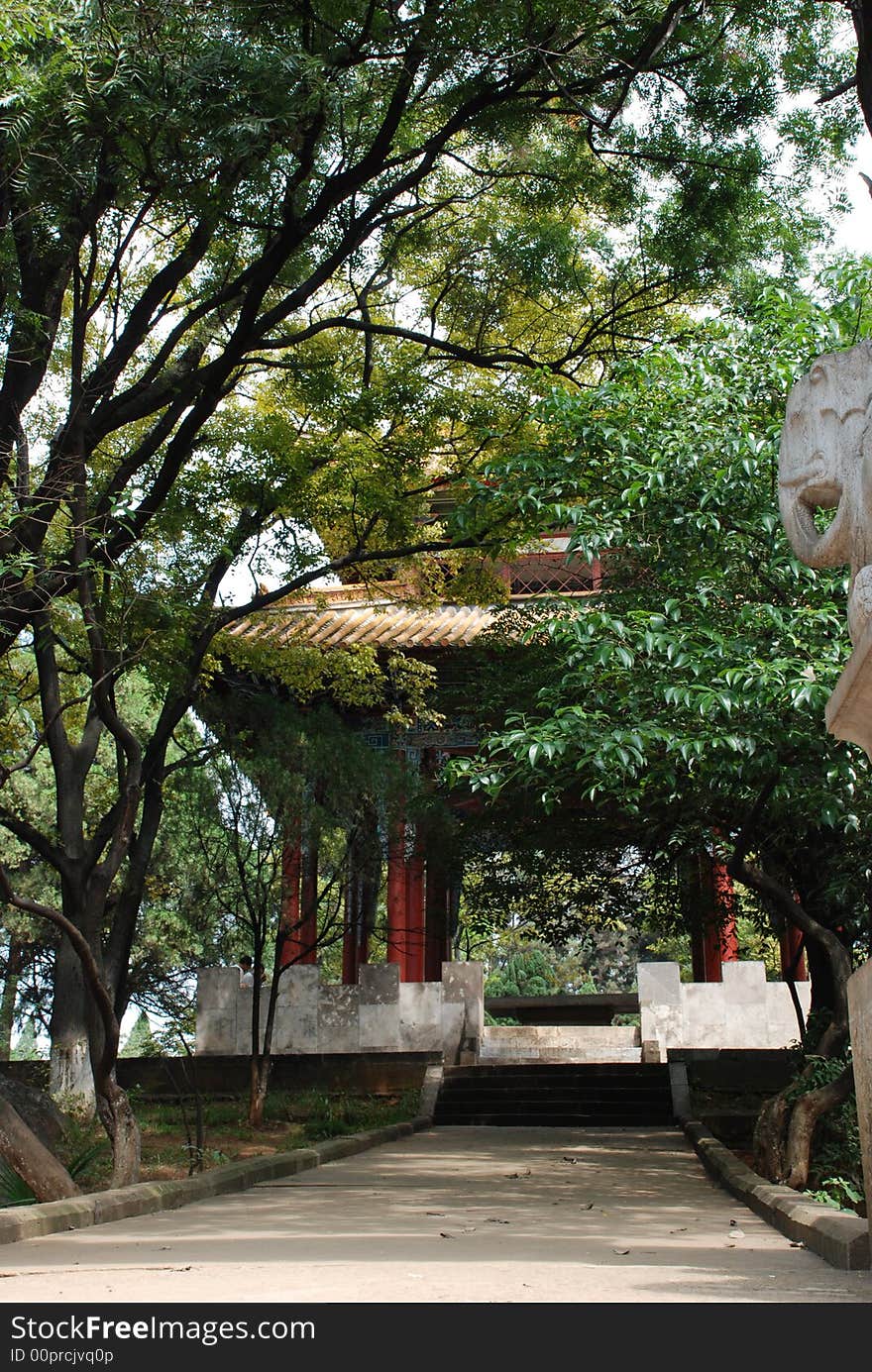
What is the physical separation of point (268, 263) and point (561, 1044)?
11535 mm

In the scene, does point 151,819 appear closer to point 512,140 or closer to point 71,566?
point 71,566

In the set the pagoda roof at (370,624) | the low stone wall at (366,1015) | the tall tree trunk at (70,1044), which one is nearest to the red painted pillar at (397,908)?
the low stone wall at (366,1015)

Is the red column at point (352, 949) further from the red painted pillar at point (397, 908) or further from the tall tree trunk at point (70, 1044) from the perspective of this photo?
the tall tree trunk at point (70, 1044)

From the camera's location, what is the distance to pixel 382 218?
30.0ft

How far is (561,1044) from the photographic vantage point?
16500 millimetres

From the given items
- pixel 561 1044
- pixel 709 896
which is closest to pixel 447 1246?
pixel 709 896

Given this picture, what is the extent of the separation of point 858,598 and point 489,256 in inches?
333

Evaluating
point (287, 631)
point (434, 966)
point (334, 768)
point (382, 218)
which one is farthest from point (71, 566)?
point (434, 966)

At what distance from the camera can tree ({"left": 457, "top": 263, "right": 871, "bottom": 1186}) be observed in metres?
6.27

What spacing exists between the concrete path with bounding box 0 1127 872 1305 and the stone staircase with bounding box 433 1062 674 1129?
401cm

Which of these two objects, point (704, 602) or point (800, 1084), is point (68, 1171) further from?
point (704, 602)

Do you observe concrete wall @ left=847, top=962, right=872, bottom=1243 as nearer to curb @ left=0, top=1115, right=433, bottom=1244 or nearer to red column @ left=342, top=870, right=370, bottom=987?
curb @ left=0, top=1115, right=433, bottom=1244

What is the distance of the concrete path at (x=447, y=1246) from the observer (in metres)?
3.51

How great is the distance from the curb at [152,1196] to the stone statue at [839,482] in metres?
4.11
